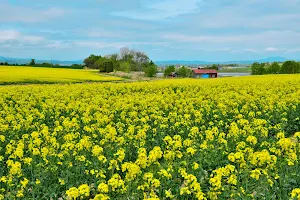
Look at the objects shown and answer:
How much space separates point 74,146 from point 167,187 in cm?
361

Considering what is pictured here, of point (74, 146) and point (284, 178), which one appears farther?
point (74, 146)

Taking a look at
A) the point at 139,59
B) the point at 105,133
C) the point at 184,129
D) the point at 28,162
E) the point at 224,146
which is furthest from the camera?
the point at 139,59

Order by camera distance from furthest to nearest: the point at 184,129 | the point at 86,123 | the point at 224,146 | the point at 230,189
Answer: the point at 86,123 → the point at 184,129 → the point at 224,146 → the point at 230,189

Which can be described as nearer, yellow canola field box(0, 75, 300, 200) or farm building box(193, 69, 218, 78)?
yellow canola field box(0, 75, 300, 200)

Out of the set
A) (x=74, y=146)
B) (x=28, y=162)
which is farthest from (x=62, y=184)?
(x=74, y=146)

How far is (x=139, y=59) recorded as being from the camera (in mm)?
164500

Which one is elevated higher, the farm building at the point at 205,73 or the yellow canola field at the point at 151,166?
the farm building at the point at 205,73

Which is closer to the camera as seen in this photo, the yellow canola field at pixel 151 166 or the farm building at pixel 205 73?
the yellow canola field at pixel 151 166

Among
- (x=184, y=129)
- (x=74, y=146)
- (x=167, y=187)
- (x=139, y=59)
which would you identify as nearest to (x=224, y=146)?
(x=184, y=129)

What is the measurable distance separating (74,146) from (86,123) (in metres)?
4.33

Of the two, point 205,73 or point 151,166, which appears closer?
point 151,166

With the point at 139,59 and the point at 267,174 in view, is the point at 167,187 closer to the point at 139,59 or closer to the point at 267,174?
the point at 267,174

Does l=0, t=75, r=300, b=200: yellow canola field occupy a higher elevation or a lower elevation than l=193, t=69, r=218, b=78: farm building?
lower

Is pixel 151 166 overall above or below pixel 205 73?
below
